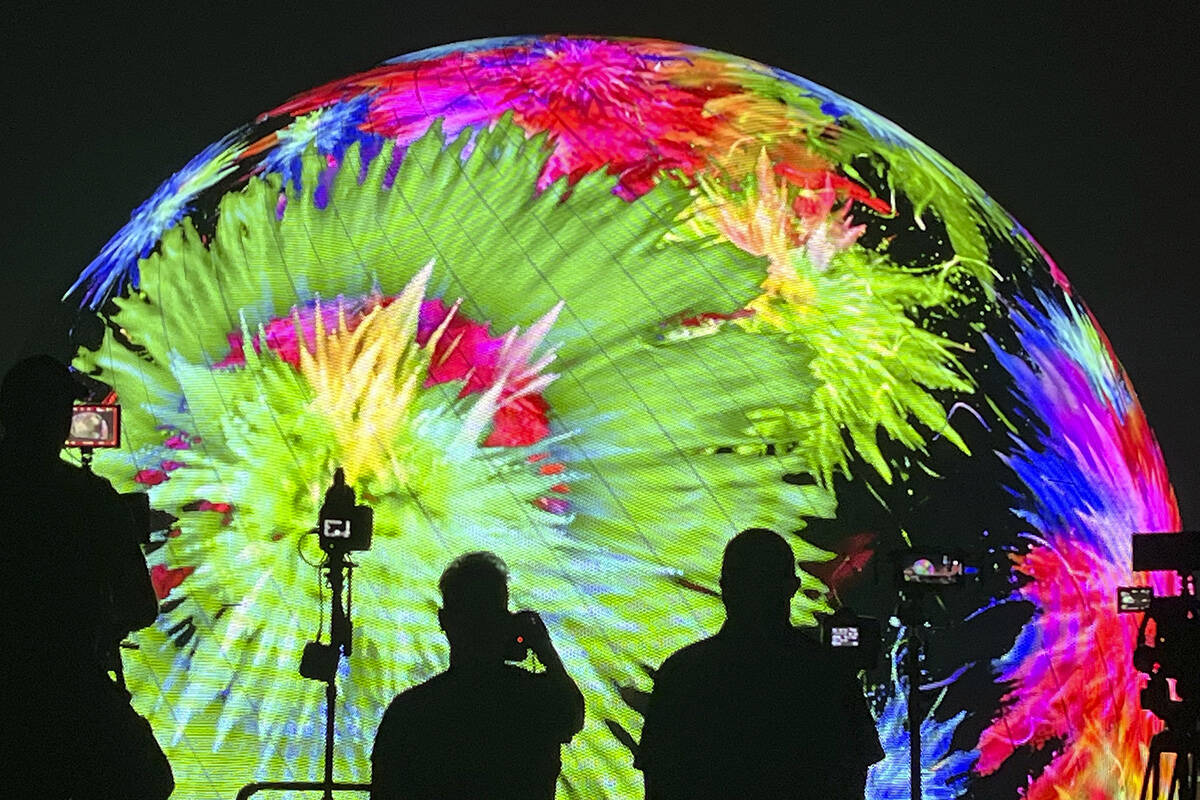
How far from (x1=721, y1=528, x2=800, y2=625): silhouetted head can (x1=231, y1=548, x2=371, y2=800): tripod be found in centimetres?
202

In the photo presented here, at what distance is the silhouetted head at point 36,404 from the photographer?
2447mm

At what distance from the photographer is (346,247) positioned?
15.4 ft

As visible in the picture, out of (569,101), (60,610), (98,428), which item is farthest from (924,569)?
(60,610)

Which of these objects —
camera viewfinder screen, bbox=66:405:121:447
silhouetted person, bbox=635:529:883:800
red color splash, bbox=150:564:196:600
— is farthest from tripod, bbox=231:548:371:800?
silhouetted person, bbox=635:529:883:800

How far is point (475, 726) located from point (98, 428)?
231 cm

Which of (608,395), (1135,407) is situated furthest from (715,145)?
(1135,407)

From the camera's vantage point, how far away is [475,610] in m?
2.45

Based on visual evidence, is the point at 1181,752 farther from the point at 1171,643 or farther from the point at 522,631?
the point at 522,631

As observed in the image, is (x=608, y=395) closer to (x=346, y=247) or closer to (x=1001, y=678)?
(x=346, y=247)

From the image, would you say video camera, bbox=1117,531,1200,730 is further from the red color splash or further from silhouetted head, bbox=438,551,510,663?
the red color splash

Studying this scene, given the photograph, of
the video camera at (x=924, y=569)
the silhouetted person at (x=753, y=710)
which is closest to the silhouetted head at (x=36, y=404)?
the silhouetted person at (x=753, y=710)

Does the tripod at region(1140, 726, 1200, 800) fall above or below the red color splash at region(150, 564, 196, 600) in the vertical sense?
below

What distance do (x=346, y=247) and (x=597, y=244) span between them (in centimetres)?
79

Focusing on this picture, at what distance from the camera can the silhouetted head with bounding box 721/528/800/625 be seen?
8.23 feet
